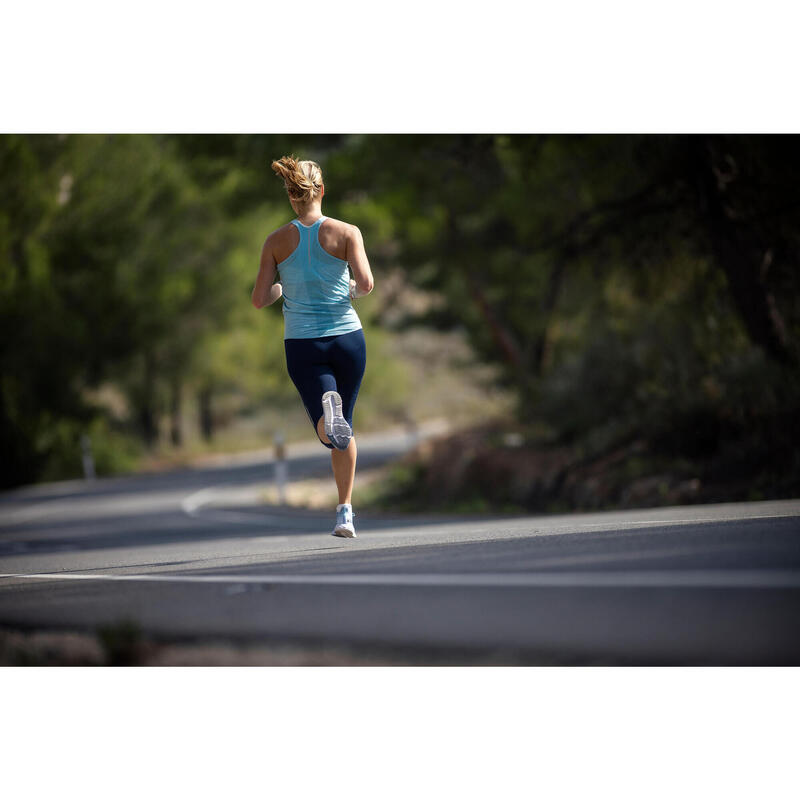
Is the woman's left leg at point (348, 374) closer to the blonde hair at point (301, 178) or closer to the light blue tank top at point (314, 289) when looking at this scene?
the light blue tank top at point (314, 289)

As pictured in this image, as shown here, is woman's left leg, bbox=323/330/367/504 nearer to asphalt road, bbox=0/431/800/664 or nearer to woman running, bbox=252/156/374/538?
woman running, bbox=252/156/374/538

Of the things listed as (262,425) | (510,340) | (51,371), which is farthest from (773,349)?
(262,425)

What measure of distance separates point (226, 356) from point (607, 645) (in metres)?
35.6

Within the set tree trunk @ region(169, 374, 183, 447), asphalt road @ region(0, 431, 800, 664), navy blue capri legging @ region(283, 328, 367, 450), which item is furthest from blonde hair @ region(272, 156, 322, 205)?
tree trunk @ region(169, 374, 183, 447)

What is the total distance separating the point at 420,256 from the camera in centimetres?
2192

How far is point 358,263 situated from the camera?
5.76m

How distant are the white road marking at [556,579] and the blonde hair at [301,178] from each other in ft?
7.63

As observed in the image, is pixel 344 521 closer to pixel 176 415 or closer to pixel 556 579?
pixel 556 579

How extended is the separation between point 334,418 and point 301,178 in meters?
1.49

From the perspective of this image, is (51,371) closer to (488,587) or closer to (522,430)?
(522,430)

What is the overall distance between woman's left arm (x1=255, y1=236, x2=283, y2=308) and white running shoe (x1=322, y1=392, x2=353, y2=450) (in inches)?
26.7

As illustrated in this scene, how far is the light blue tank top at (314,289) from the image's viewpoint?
5.86 metres

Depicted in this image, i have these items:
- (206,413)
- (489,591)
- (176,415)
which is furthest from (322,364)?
(206,413)

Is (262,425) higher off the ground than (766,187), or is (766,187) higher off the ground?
(766,187)
